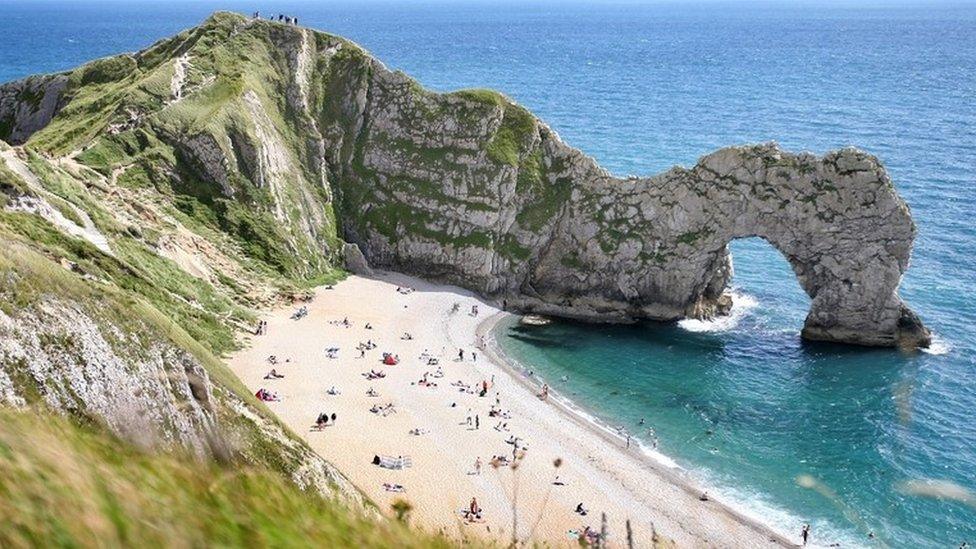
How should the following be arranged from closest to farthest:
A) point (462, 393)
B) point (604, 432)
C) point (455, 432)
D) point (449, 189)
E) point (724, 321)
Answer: point (455, 432)
point (604, 432)
point (462, 393)
point (724, 321)
point (449, 189)

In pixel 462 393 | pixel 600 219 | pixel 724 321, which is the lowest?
pixel 462 393

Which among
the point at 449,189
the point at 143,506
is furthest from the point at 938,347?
the point at 143,506

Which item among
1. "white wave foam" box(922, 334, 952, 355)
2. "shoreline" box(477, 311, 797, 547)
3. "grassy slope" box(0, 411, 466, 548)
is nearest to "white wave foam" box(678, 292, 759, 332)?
"white wave foam" box(922, 334, 952, 355)

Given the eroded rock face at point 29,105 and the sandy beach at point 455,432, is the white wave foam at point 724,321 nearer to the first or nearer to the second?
the sandy beach at point 455,432

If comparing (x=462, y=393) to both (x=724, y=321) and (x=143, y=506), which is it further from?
(x=143, y=506)

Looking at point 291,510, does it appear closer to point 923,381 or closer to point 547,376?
point 547,376
